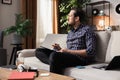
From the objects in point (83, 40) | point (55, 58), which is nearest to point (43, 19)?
point (83, 40)

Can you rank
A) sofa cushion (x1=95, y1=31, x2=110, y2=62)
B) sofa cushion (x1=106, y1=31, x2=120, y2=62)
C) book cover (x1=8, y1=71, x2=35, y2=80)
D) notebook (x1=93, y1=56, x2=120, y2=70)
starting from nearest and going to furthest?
book cover (x1=8, y1=71, x2=35, y2=80), notebook (x1=93, y1=56, x2=120, y2=70), sofa cushion (x1=106, y1=31, x2=120, y2=62), sofa cushion (x1=95, y1=31, x2=110, y2=62)

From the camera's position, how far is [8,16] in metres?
4.38

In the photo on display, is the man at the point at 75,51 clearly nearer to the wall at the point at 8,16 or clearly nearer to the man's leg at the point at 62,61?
the man's leg at the point at 62,61

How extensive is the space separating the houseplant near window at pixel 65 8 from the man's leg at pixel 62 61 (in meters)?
2.27

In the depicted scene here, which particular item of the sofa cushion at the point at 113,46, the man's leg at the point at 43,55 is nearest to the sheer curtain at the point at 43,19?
the man's leg at the point at 43,55

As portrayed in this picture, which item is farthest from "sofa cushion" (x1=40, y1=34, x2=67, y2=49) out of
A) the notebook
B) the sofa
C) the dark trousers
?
the notebook

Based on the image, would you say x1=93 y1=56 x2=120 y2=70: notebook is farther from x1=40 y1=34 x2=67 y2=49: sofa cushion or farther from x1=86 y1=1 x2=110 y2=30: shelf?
x1=86 y1=1 x2=110 y2=30: shelf

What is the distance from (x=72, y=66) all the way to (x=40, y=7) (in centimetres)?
251

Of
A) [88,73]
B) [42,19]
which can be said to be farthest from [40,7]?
[88,73]

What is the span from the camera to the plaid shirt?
8.39 ft

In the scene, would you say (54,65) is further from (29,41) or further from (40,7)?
(40,7)

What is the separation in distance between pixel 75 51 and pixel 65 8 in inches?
92.8

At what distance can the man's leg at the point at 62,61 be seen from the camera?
236 cm

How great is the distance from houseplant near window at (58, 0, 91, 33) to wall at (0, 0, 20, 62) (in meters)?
0.98
